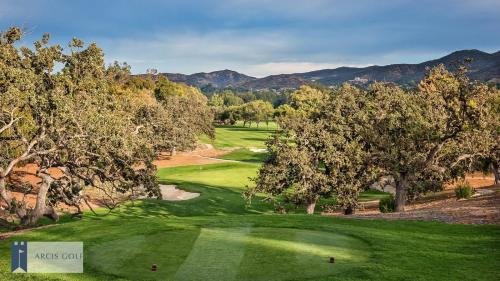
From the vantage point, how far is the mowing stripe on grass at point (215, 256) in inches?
438

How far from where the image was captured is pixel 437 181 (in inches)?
1270

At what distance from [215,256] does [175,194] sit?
3508 centimetres

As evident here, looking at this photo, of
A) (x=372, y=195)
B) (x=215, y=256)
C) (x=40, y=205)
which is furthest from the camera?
(x=372, y=195)

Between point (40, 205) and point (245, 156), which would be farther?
point (245, 156)

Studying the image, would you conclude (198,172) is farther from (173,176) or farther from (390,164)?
(390,164)

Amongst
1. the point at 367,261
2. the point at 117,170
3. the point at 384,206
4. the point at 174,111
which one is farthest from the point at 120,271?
the point at 174,111

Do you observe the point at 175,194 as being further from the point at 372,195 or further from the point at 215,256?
the point at 215,256

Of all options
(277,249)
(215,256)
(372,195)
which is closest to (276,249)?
(277,249)

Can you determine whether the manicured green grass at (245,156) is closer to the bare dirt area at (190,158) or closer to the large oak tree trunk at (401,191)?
the bare dirt area at (190,158)

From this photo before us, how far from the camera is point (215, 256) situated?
41.8 feet

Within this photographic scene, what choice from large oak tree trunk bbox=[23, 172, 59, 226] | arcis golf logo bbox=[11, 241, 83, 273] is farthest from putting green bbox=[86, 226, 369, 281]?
large oak tree trunk bbox=[23, 172, 59, 226]

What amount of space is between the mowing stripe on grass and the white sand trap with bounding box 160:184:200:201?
29.4 meters

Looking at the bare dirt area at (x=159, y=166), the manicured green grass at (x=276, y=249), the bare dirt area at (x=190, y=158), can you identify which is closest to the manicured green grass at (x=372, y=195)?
the bare dirt area at (x=159, y=166)

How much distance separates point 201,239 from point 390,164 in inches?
725
